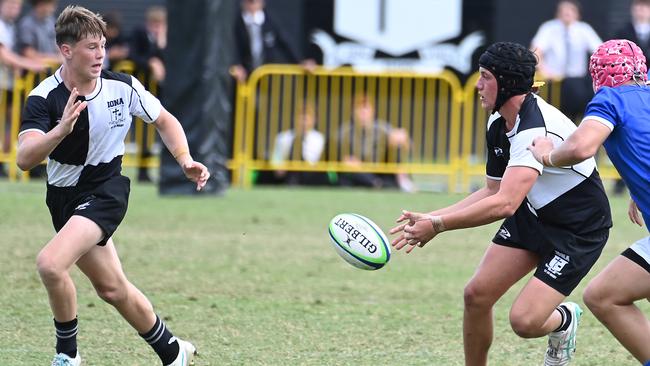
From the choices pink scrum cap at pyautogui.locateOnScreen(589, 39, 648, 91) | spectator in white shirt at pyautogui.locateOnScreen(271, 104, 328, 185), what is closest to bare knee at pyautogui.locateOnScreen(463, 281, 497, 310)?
pink scrum cap at pyautogui.locateOnScreen(589, 39, 648, 91)

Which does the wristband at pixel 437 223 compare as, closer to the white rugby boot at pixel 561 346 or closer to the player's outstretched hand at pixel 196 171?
the white rugby boot at pixel 561 346

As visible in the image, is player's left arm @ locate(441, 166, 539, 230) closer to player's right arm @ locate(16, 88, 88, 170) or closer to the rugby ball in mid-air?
the rugby ball in mid-air

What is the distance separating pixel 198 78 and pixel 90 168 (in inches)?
342

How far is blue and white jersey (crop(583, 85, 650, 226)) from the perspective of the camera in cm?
568

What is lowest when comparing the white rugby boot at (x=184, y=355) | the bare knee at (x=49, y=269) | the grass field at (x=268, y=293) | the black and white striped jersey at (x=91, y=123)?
the grass field at (x=268, y=293)

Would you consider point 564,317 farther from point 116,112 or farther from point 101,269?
point 116,112

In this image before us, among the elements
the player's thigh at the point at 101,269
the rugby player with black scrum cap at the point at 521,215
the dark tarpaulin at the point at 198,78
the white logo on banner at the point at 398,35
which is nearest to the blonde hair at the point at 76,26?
the player's thigh at the point at 101,269

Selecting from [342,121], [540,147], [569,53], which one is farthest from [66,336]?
[569,53]

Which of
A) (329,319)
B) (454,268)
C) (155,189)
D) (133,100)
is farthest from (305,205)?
(133,100)

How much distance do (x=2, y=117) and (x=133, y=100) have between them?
10620 mm

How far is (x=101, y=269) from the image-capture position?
248 inches

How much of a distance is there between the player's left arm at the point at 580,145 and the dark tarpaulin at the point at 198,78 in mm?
9471

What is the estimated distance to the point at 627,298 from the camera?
5.88 m

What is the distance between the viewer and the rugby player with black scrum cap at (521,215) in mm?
5875
